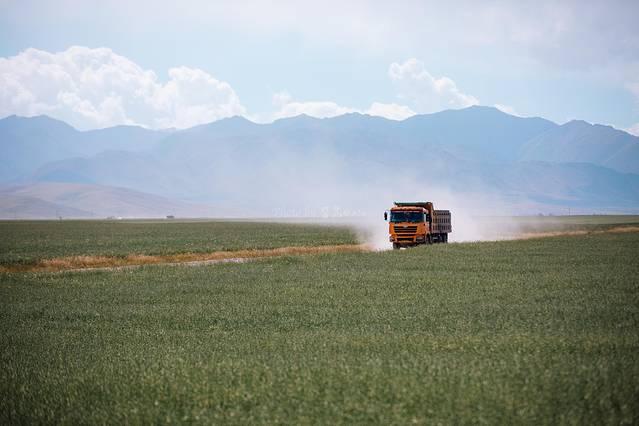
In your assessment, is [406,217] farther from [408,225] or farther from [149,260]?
[149,260]

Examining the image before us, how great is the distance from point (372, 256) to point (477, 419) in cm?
3486

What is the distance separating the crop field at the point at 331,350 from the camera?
10781 millimetres

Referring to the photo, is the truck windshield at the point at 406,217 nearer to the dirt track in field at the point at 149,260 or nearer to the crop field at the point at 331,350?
the dirt track in field at the point at 149,260

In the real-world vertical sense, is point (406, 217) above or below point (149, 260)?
above

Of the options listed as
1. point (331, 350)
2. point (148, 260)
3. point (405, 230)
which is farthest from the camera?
point (405, 230)

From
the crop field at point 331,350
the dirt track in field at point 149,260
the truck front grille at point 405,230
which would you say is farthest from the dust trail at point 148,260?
the crop field at point 331,350

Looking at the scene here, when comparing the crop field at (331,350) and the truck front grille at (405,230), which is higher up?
the truck front grille at (405,230)

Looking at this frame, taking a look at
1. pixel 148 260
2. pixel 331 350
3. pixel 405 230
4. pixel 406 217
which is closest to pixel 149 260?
pixel 148 260

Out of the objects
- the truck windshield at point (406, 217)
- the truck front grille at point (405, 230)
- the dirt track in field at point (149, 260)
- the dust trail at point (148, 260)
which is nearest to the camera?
the dirt track in field at point (149, 260)

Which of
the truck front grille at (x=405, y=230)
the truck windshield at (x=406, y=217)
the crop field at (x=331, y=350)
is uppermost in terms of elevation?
the truck windshield at (x=406, y=217)

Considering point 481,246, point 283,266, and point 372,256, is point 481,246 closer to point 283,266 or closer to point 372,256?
point 372,256

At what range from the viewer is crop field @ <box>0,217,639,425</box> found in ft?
35.4

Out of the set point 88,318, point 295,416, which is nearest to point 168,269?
point 88,318

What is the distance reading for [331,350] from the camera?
15.0 metres
